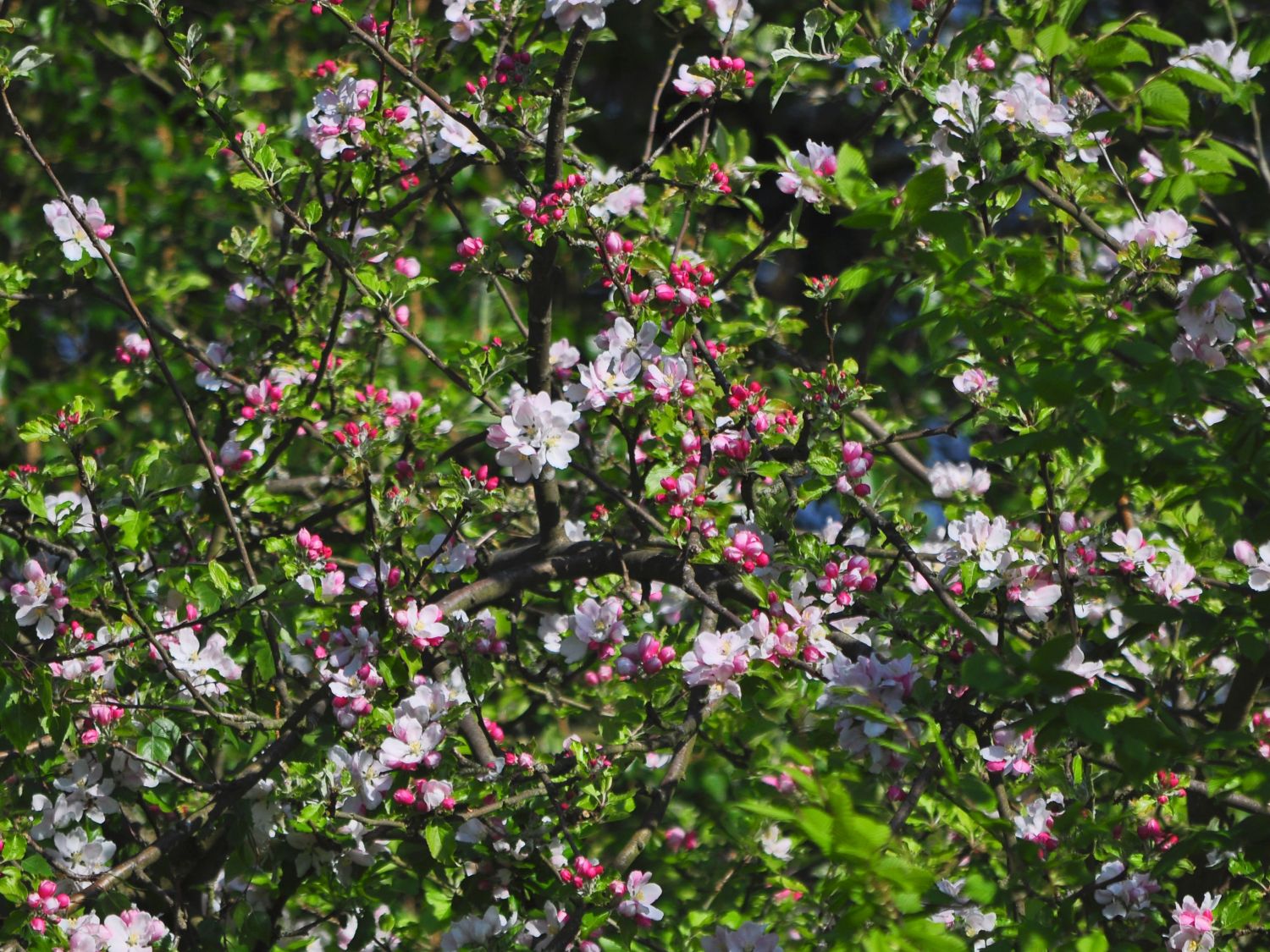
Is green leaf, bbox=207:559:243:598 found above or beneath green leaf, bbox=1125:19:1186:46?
beneath

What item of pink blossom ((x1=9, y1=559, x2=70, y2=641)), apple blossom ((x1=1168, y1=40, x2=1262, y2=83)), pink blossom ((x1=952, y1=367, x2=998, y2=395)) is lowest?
pink blossom ((x1=9, y1=559, x2=70, y2=641))

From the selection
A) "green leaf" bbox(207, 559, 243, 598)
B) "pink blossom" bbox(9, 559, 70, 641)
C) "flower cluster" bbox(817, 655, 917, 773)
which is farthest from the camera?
"pink blossom" bbox(9, 559, 70, 641)

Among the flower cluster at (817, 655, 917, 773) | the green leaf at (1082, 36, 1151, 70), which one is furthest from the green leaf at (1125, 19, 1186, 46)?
the flower cluster at (817, 655, 917, 773)

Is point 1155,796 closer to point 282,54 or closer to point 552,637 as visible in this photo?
point 552,637

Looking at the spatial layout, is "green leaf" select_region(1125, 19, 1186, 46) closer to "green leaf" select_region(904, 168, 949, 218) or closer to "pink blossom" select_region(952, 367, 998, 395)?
"green leaf" select_region(904, 168, 949, 218)

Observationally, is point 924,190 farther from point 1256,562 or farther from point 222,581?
point 222,581

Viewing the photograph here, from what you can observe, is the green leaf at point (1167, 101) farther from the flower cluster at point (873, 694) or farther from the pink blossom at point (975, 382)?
the flower cluster at point (873, 694)

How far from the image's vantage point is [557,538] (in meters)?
2.09

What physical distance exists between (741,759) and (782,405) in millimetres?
701

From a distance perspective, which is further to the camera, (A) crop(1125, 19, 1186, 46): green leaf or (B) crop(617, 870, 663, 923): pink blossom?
(B) crop(617, 870, 663, 923): pink blossom

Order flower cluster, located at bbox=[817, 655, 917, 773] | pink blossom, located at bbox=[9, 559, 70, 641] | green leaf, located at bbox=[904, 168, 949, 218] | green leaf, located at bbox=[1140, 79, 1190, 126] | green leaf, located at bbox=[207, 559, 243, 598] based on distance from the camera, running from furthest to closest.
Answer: pink blossom, located at bbox=[9, 559, 70, 641]
green leaf, located at bbox=[207, 559, 243, 598]
flower cluster, located at bbox=[817, 655, 917, 773]
green leaf, located at bbox=[1140, 79, 1190, 126]
green leaf, located at bbox=[904, 168, 949, 218]

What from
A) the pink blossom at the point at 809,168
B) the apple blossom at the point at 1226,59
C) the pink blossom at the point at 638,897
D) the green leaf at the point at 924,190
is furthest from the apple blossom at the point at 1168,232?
the pink blossom at the point at 638,897

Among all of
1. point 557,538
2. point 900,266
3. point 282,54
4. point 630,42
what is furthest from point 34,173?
point 900,266

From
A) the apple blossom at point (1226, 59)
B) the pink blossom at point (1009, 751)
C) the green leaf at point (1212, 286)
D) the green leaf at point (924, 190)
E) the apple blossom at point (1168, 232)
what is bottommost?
the pink blossom at point (1009, 751)
